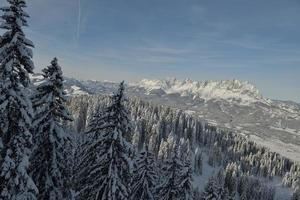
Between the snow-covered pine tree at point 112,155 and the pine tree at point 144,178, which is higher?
the snow-covered pine tree at point 112,155

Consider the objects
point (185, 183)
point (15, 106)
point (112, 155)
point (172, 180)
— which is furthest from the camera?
point (172, 180)

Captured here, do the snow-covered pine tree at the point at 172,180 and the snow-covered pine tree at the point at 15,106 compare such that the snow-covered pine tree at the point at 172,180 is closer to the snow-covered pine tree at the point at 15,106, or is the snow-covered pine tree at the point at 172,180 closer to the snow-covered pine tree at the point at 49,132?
the snow-covered pine tree at the point at 49,132

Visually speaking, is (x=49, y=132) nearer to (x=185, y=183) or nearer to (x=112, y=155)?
(x=112, y=155)

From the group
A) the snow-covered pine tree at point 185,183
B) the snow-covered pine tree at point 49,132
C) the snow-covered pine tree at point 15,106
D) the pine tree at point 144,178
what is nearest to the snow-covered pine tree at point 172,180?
the snow-covered pine tree at point 185,183

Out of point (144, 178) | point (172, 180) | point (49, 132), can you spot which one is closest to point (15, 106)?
point (49, 132)

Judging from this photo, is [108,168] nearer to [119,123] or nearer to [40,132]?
[119,123]

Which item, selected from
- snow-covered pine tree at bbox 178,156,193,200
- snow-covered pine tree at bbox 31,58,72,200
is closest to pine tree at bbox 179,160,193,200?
snow-covered pine tree at bbox 178,156,193,200
